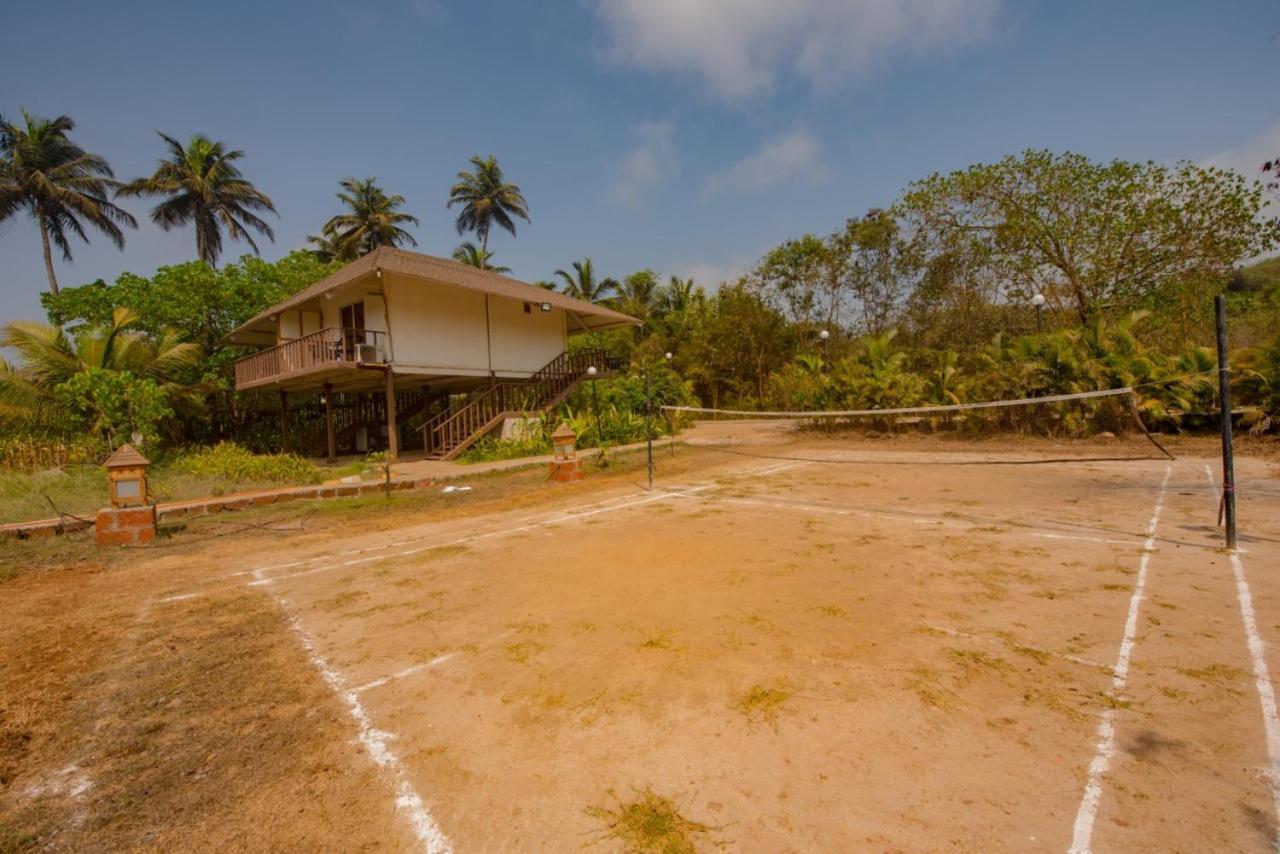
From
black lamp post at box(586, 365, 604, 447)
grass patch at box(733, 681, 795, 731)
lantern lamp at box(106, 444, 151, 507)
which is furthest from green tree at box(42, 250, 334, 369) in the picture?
grass patch at box(733, 681, 795, 731)

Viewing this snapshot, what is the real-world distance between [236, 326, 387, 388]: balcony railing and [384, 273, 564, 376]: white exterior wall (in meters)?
0.68

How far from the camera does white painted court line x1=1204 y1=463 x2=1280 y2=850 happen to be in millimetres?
2125

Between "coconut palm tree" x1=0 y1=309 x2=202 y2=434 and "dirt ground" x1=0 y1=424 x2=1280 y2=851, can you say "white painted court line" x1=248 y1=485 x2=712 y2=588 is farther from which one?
"coconut palm tree" x1=0 y1=309 x2=202 y2=434

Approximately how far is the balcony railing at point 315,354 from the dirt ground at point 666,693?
9482 mm

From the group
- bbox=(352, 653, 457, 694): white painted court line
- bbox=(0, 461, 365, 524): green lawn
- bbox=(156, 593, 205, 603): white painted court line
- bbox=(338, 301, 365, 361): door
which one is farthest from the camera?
bbox=(338, 301, 365, 361): door

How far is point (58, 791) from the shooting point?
2359 millimetres

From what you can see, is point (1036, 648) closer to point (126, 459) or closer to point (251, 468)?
point (126, 459)

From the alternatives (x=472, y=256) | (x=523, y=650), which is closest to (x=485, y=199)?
(x=472, y=256)

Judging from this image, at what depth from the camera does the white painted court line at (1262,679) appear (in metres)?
2.12

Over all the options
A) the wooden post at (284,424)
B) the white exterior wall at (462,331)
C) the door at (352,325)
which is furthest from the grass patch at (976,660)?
the wooden post at (284,424)

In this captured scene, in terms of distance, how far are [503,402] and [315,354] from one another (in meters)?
5.06

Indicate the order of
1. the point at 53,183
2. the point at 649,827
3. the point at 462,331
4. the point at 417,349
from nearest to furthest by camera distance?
the point at 649,827 → the point at 417,349 → the point at 462,331 → the point at 53,183

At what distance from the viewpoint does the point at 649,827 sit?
2.00 m

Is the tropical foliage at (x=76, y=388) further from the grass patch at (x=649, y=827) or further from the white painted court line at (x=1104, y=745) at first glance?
the white painted court line at (x=1104, y=745)
